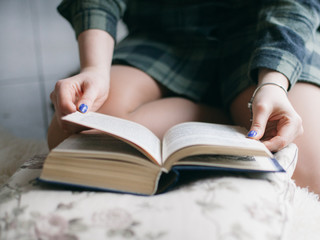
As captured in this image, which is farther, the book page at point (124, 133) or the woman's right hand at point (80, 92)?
the woman's right hand at point (80, 92)

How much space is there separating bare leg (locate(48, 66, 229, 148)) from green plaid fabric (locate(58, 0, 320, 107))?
0.03m

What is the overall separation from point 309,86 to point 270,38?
0.46 feet

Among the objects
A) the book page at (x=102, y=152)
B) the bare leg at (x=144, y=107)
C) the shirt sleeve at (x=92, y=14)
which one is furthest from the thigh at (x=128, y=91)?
the book page at (x=102, y=152)

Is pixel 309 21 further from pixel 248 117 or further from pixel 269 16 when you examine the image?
pixel 248 117

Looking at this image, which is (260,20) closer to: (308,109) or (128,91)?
(308,109)

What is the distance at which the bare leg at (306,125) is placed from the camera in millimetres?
578

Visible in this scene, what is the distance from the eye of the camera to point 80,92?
59cm

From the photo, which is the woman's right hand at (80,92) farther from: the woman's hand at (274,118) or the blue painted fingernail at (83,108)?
the woman's hand at (274,118)

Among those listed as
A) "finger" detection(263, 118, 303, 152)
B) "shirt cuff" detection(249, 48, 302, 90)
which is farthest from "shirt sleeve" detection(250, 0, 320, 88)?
"finger" detection(263, 118, 303, 152)

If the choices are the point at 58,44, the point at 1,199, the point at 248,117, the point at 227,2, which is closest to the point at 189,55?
the point at 227,2

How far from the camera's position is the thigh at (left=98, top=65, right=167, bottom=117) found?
0.70 m

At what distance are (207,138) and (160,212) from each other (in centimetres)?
13

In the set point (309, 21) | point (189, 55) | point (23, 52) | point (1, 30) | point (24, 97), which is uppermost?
point (309, 21)

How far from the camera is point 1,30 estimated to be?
166cm
